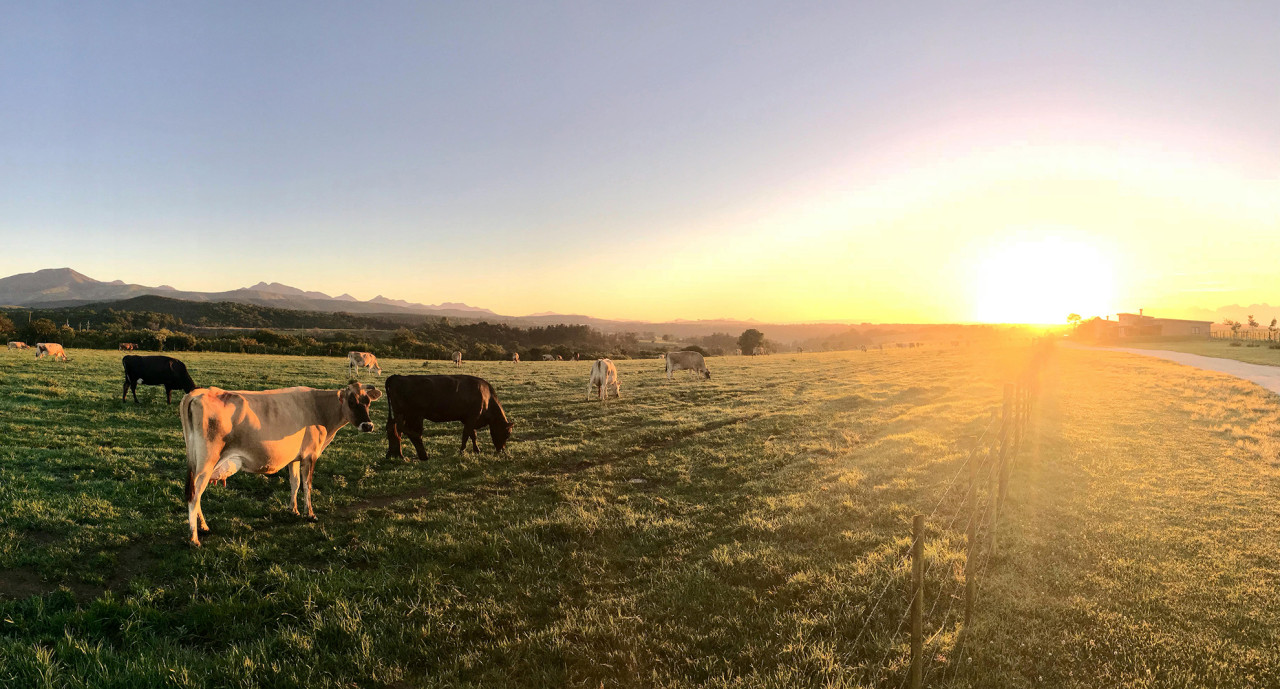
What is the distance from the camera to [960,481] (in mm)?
10625

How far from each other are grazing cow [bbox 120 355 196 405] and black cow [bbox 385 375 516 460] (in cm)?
967

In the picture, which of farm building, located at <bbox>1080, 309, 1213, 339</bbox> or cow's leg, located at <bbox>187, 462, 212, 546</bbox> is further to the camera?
farm building, located at <bbox>1080, 309, 1213, 339</bbox>

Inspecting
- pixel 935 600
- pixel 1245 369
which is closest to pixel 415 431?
pixel 935 600

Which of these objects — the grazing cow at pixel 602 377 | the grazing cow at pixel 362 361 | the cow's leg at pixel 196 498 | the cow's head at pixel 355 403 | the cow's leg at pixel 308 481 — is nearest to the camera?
the cow's leg at pixel 196 498

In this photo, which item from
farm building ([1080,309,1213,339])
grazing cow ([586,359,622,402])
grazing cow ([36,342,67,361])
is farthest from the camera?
farm building ([1080,309,1213,339])

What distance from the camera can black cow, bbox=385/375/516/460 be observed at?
11992 mm

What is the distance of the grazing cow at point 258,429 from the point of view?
712 cm

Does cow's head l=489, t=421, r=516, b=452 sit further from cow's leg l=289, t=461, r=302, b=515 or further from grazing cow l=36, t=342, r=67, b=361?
grazing cow l=36, t=342, r=67, b=361

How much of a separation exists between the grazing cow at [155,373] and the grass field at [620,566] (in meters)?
2.38

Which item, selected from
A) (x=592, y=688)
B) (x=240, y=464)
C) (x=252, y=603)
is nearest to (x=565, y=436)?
(x=240, y=464)

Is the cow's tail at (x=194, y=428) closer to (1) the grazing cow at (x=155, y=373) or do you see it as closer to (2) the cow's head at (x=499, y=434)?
(2) the cow's head at (x=499, y=434)

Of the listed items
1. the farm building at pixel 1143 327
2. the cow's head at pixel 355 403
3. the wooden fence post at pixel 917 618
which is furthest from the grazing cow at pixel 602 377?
the farm building at pixel 1143 327

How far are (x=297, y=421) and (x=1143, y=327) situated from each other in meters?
113

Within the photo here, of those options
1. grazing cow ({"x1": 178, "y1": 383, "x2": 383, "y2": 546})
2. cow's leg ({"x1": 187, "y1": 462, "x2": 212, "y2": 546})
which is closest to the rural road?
grazing cow ({"x1": 178, "y1": 383, "x2": 383, "y2": 546})
